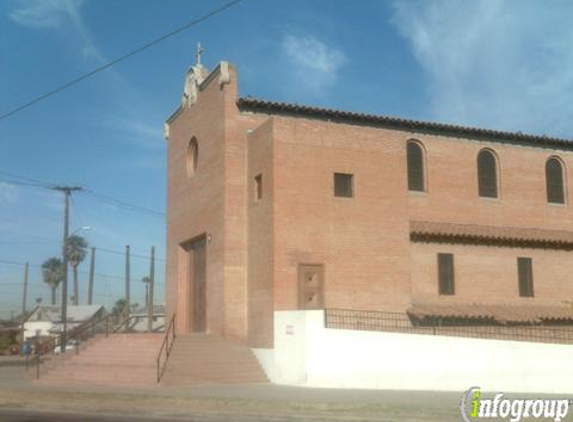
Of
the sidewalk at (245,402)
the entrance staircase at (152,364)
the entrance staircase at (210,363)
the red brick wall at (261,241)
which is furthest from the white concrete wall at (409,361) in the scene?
the entrance staircase at (152,364)

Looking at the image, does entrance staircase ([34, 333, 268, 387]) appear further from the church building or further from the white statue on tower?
the white statue on tower

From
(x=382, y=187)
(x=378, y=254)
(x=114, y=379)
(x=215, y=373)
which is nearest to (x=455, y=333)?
(x=378, y=254)

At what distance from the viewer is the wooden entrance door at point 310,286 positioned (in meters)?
22.6

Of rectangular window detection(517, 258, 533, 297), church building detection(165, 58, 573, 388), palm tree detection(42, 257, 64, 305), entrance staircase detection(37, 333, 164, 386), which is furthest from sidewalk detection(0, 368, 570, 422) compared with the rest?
palm tree detection(42, 257, 64, 305)

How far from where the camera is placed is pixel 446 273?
25594mm

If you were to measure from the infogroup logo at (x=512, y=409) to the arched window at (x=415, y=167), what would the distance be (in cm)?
1192

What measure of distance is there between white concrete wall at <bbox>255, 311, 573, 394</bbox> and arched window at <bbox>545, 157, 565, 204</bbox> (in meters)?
10.0

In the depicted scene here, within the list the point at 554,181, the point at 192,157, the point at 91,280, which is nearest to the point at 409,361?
the point at 192,157

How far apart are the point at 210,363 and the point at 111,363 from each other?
3.22 metres

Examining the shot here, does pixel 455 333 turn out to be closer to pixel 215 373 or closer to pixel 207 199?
pixel 215 373

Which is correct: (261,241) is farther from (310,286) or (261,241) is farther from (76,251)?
(76,251)

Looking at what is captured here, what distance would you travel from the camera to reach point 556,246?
27.9 metres

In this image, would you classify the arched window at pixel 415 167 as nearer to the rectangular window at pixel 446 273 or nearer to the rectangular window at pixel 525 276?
the rectangular window at pixel 446 273

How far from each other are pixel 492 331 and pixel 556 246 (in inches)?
248
